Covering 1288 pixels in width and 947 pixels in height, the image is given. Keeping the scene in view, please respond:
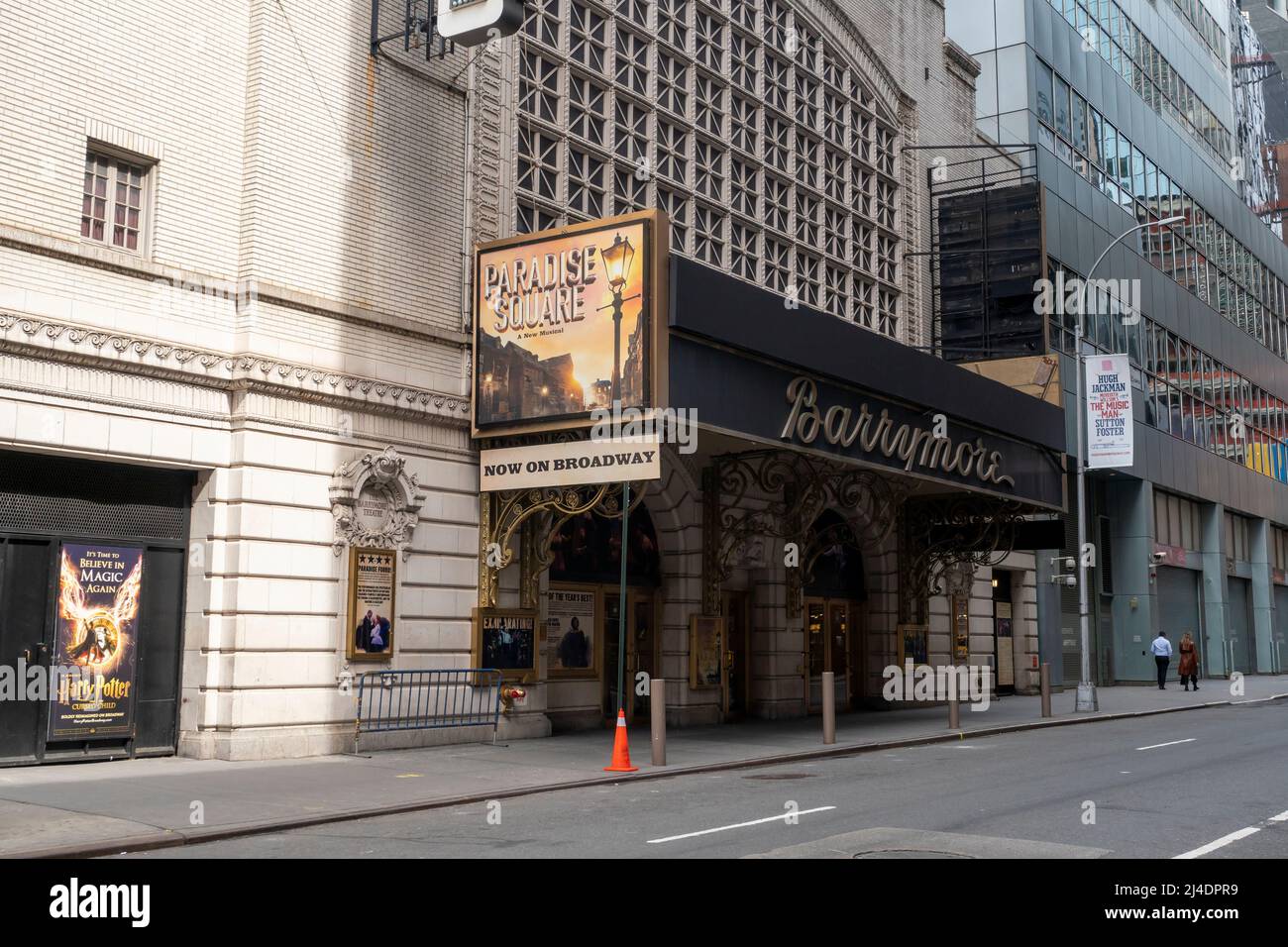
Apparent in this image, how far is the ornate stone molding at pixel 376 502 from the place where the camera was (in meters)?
18.2

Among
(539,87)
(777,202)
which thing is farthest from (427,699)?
(777,202)

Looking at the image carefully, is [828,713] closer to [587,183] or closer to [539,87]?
[587,183]

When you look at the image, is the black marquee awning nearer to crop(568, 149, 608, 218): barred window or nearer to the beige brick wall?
the beige brick wall

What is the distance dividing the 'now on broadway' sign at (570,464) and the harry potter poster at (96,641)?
558 centimetres

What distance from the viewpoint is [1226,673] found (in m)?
55.0

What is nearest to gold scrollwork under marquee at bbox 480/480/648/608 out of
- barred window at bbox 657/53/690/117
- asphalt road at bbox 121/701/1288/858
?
asphalt road at bbox 121/701/1288/858

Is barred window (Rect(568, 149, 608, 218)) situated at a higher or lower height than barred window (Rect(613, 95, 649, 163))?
lower

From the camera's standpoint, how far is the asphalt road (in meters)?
10.1

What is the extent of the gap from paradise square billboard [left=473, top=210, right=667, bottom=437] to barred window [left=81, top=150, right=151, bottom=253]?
17.3ft

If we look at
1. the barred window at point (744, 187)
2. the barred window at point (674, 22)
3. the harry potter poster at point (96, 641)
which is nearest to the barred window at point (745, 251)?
the barred window at point (744, 187)

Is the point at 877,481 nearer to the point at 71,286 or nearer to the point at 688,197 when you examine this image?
the point at 688,197

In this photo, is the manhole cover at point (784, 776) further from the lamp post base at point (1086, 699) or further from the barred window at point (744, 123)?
the lamp post base at point (1086, 699)
